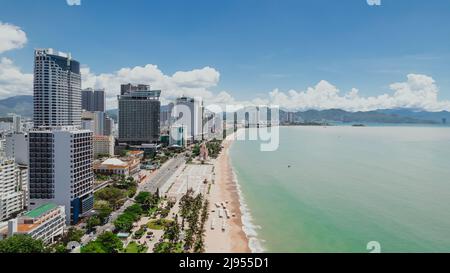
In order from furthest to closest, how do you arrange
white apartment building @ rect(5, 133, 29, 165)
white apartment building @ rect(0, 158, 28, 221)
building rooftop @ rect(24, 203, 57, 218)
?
white apartment building @ rect(5, 133, 29, 165), white apartment building @ rect(0, 158, 28, 221), building rooftop @ rect(24, 203, 57, 218)

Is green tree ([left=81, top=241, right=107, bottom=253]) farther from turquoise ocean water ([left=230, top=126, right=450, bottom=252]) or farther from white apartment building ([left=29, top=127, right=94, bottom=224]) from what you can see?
turquoise ocean water ([left=230, top=126, right=450, bottom=252])

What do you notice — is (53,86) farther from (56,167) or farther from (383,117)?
(383,117)

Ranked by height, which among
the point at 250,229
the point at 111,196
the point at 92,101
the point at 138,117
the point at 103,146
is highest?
the point at 92,101

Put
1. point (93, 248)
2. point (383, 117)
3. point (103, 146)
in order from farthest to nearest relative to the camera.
Result: point (383, 117) < point (103, 146) < point (93, 248)

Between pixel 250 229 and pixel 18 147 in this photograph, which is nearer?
pixel 250 229

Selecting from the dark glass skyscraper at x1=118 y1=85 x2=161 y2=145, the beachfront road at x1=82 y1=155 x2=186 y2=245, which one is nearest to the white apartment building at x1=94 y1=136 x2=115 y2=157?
the dark glass skyscraper at x1=118 y1=85 x2=161 y2=145

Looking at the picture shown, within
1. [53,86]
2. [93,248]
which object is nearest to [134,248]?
[93,248]
